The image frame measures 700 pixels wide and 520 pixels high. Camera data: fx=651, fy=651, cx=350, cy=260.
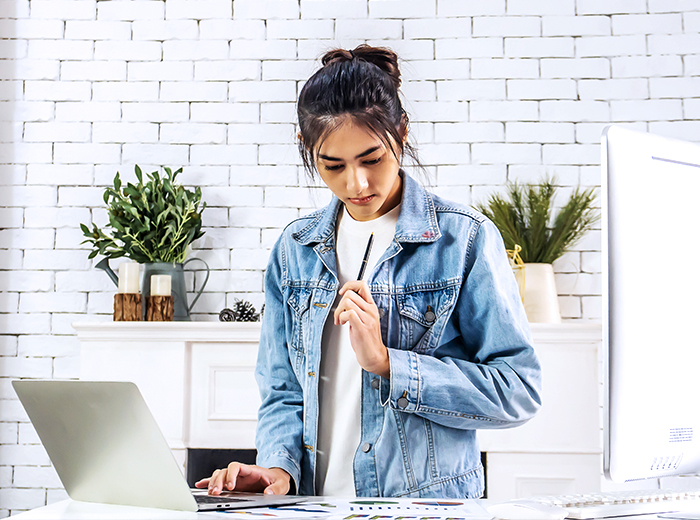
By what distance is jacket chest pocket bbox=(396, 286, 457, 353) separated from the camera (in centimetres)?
124

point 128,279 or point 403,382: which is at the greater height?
point 128,279

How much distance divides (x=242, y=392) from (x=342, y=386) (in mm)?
1151

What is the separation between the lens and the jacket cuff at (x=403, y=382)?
1115 millimetres

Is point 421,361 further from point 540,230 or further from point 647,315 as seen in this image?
point 540,230

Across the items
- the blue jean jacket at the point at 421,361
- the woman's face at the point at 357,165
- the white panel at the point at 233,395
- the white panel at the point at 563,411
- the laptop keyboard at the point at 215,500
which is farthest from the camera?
the white panel at the point at 233,395

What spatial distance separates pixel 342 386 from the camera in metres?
1.30

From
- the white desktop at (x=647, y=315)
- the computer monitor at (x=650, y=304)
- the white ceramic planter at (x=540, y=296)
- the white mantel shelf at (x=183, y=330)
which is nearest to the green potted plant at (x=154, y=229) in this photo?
the white mantel shelf at (x=183, y=330)

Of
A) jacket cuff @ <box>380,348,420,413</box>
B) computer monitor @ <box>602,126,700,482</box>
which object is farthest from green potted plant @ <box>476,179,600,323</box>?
computer monitor @ <box>602,126,700,482</box>

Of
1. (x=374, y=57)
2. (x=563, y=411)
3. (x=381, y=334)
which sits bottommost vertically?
(x=563, y=411)

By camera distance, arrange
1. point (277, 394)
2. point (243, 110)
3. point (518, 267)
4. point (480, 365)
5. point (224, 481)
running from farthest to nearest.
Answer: point (243, 110) < point (518, 267) < point (277, 394) < point (480, 365) < point (224, 481)

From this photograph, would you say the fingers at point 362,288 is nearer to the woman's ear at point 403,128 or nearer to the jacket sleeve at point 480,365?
the jacket sleeve at point 480,365

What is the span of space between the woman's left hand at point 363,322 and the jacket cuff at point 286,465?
0.27 m

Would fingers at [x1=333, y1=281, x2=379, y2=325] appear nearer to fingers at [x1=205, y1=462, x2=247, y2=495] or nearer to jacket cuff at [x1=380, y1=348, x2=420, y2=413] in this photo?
jacket cuff at [x1=380, y1=348, x2=420, y2=413]

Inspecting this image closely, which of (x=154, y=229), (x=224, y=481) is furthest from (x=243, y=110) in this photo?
(x=224, y=481)
